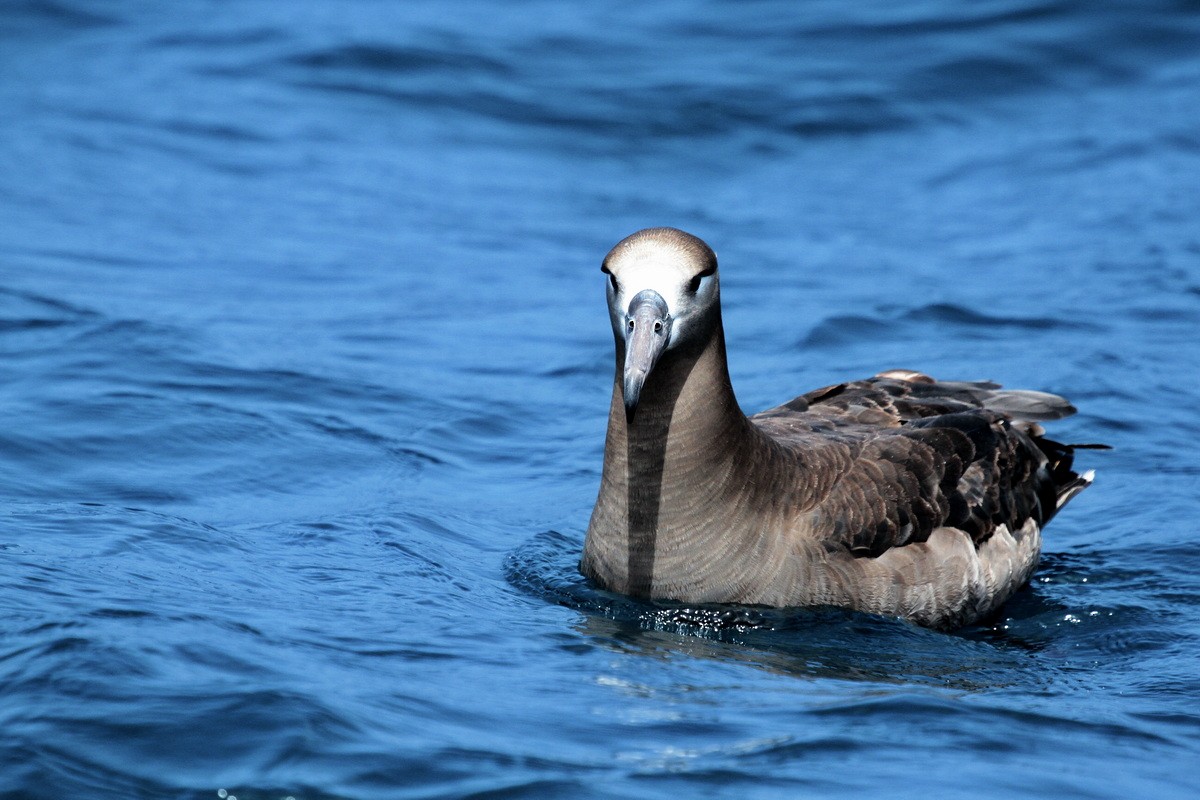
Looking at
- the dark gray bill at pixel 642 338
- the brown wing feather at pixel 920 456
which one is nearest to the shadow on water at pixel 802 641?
the brown wing feather at pixel 920 456

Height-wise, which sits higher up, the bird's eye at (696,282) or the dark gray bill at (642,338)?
the bird's eye at (696,282)

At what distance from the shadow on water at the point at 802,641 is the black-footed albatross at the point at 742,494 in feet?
0.24

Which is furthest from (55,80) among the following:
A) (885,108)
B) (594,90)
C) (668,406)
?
(668,406)

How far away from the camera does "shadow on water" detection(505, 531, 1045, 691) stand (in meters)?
7.62

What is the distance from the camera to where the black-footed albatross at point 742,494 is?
7.68m

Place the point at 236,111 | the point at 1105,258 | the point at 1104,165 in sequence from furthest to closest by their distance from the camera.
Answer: the point at 236,111 → the point at 1104,165 → the point at 1105,258

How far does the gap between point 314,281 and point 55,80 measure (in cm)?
681

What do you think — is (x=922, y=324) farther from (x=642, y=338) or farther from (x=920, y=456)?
(x=642, y=338)

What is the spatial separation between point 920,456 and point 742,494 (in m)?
1.16

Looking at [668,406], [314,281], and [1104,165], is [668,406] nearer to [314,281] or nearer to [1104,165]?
[314,281]

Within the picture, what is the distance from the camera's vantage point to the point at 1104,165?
18406mm

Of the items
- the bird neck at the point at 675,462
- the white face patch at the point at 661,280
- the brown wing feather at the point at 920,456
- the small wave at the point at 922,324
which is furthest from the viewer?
the small wave at the point at 922,324

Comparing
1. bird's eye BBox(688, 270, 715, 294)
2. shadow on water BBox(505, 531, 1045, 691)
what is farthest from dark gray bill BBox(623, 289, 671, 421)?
shadow on water BBox(505, 531, 1045, 691)

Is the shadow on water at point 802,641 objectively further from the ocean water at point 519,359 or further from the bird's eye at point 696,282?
the bird's eye at point 696,282
